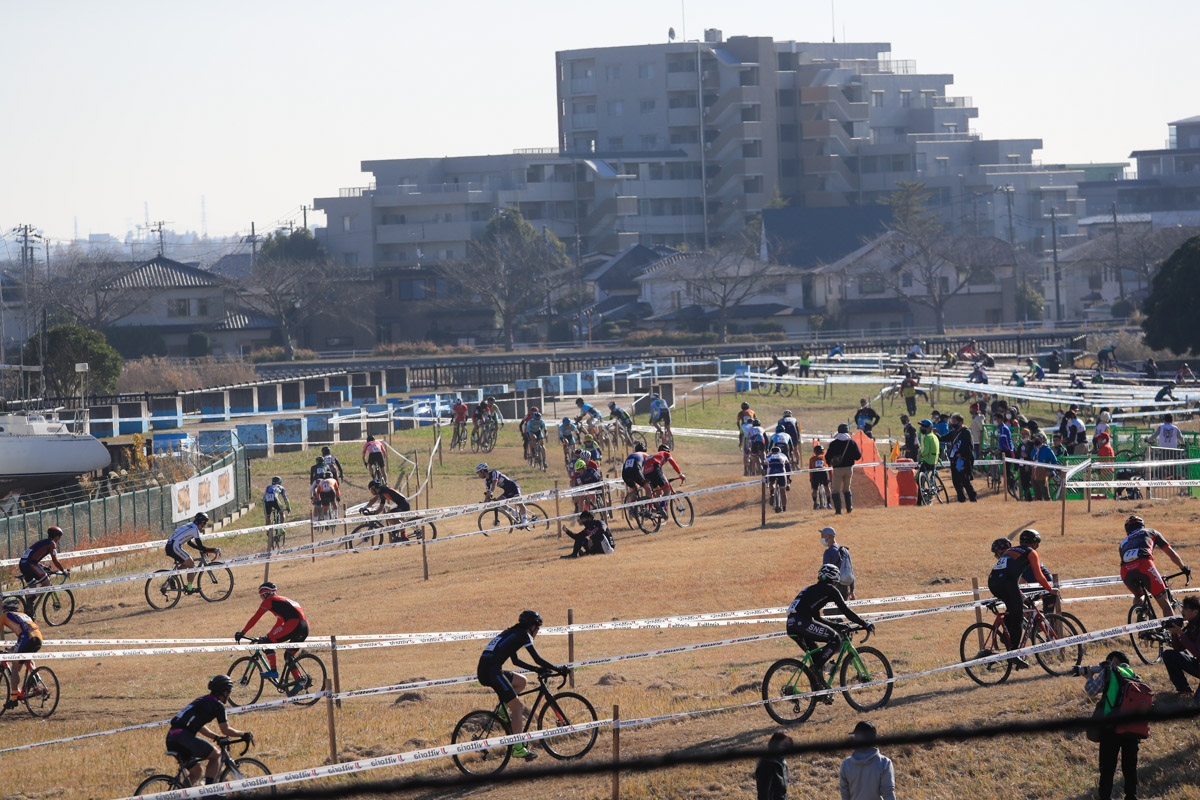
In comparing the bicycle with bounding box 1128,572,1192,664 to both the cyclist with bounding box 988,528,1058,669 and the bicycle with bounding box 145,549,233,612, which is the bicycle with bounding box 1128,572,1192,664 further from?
the bicycle with bounding box 145,549,233,612

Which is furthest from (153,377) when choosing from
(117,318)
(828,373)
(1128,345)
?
(1128,345)

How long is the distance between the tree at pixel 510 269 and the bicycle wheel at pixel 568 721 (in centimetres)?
7936

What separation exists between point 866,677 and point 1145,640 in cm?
345

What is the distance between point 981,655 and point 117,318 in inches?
3224

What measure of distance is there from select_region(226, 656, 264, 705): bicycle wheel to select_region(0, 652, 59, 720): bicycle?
6.72 ft

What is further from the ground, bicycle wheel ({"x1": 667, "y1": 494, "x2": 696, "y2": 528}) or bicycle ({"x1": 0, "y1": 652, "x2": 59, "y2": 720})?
bicycle wheel ({"x1": 667, "y1": 494, "x2": 696, "y2": 528})

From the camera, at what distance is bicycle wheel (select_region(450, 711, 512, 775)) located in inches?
457

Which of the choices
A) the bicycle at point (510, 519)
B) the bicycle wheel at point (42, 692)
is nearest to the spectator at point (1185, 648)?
the bicycle wheel at point (42, 692)

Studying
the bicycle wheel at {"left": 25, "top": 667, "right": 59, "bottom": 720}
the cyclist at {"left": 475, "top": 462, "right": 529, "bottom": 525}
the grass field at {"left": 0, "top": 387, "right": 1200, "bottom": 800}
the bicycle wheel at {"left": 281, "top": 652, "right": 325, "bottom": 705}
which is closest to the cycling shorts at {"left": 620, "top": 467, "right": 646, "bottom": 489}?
the grass field at {"left": 0, "top": 387, "right": 1200, "bottom": 800}

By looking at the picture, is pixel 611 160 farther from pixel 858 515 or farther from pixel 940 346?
pixel 858 515

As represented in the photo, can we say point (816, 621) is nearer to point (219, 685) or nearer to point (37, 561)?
point (219, 685)

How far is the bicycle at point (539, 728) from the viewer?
38.2 ft

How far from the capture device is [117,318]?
86.2 meters

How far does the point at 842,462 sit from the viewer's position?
23.3 metres
